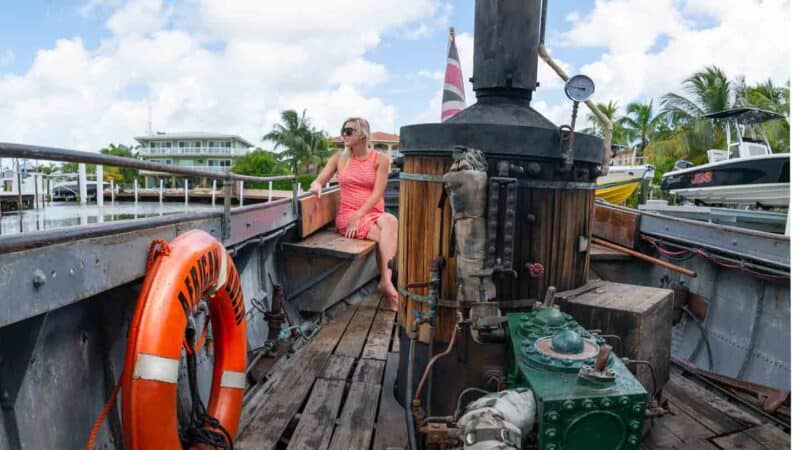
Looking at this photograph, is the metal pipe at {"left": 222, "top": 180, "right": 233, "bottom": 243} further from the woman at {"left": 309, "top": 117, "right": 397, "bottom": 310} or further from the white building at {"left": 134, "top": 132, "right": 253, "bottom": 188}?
the white building at {"left": 134, "top": 132, "right": 253, "bottom": 188}

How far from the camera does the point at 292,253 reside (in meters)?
4.82

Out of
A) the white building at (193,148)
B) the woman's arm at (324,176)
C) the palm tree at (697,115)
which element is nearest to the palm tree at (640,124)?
the palm tree at (697,115)

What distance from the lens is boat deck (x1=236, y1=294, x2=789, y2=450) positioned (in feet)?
8.81

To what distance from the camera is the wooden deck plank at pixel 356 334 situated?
400cm

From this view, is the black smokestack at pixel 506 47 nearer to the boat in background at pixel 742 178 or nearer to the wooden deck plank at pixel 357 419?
the wooden deck plank at pixel 357 419

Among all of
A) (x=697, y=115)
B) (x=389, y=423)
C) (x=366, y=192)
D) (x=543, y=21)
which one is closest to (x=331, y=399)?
(x=389, y=423)

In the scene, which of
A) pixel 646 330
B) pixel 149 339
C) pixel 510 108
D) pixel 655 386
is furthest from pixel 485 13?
pixel 149 339

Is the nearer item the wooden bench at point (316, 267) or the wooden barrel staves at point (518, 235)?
the wooden barrel staves at point (518, 235)

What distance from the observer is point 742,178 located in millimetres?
8164

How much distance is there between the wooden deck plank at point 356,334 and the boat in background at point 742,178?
662cm

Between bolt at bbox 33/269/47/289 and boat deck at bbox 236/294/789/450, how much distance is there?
4.84ft

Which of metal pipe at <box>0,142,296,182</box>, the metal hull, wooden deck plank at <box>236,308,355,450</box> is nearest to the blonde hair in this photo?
wooden deck plank at <box>236,308,355,450</box>

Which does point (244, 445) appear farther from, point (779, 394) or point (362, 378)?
point (779, 394)

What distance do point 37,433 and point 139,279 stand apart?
27.7 inches
